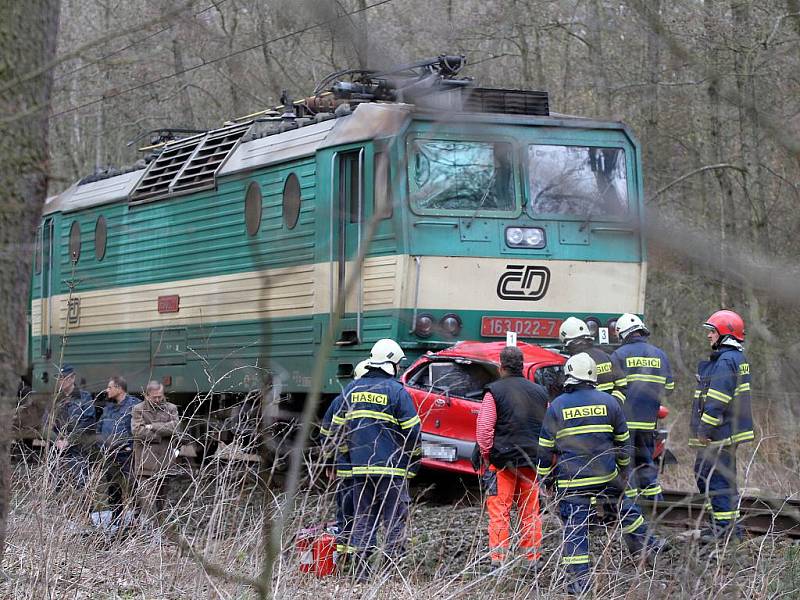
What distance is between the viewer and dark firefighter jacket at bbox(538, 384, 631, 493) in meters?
7.52

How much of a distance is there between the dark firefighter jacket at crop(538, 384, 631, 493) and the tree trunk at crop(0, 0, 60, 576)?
411 centimetres

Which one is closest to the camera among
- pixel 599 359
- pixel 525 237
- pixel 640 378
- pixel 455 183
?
pixel 640 378

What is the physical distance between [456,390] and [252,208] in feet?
11.0

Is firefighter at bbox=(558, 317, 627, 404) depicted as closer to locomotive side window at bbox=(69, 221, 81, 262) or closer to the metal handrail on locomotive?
the metal handrail on locomotive

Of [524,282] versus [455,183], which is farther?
[524,282]

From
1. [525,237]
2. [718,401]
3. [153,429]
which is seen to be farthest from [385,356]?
[525,237]

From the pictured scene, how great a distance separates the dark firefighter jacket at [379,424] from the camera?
26.4 ft

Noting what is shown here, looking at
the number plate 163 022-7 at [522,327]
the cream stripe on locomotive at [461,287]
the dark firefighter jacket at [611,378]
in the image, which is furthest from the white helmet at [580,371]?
the number plate 163 022-7 at [522,327]

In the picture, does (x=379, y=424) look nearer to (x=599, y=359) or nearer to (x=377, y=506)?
(x=377, y=506)

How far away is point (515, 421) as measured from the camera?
28.0 feet

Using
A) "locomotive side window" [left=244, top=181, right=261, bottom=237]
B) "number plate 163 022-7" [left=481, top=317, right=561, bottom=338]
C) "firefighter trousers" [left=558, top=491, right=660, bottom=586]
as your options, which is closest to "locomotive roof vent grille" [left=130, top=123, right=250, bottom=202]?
"locomotive side window" [left=244, top=181, right=261, bottom=237]

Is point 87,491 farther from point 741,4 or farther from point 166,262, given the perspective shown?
point 166,262

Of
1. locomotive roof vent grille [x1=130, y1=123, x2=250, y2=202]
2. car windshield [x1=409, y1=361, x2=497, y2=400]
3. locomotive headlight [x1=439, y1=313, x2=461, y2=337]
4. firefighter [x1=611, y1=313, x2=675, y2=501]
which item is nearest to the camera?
firefighter [x1=611, y1=313, x2=675, y2=501]

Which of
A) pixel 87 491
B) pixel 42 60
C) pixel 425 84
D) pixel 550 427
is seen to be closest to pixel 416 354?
pixel 550 427
